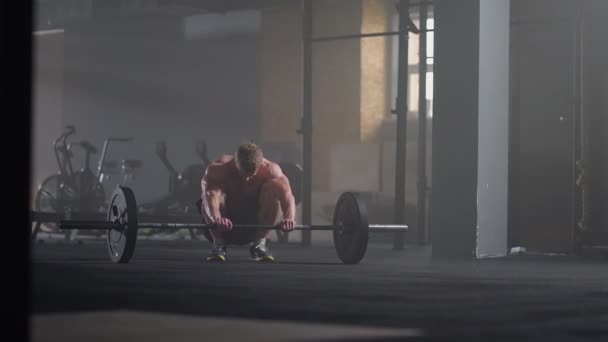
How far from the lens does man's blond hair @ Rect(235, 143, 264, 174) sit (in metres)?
6.12

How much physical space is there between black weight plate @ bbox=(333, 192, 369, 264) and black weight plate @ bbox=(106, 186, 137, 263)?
134 cm

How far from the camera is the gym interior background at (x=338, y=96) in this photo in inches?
300

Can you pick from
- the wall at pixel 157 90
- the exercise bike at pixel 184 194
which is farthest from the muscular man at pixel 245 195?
the wall at pixel 157 90

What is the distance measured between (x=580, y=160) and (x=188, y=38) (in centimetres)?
696

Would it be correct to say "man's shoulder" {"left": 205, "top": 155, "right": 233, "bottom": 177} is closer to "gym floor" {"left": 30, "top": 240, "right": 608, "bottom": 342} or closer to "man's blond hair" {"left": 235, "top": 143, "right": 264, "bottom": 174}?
"man's blond hair" {"left": 235, "top": 143, "right": 264, "bottom": 174}

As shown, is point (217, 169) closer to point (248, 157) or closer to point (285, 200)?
point (248, 157)

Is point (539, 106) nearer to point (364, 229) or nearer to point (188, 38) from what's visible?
point (364, 229)

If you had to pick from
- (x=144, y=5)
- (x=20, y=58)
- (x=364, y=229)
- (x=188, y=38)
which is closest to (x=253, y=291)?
(x=364, y=229)

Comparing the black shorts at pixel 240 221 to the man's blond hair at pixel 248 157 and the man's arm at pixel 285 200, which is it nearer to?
the man's arm at pixel 285 200

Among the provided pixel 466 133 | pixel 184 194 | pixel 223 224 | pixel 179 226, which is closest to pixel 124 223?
pixel 179 226

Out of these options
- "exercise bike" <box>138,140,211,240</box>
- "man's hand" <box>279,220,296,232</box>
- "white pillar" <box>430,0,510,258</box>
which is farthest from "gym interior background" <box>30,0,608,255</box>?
"man's hand" <box>279,220,296,232</box>

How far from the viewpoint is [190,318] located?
3094mm

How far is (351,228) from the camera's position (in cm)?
628

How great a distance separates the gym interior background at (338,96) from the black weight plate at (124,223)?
204cm
